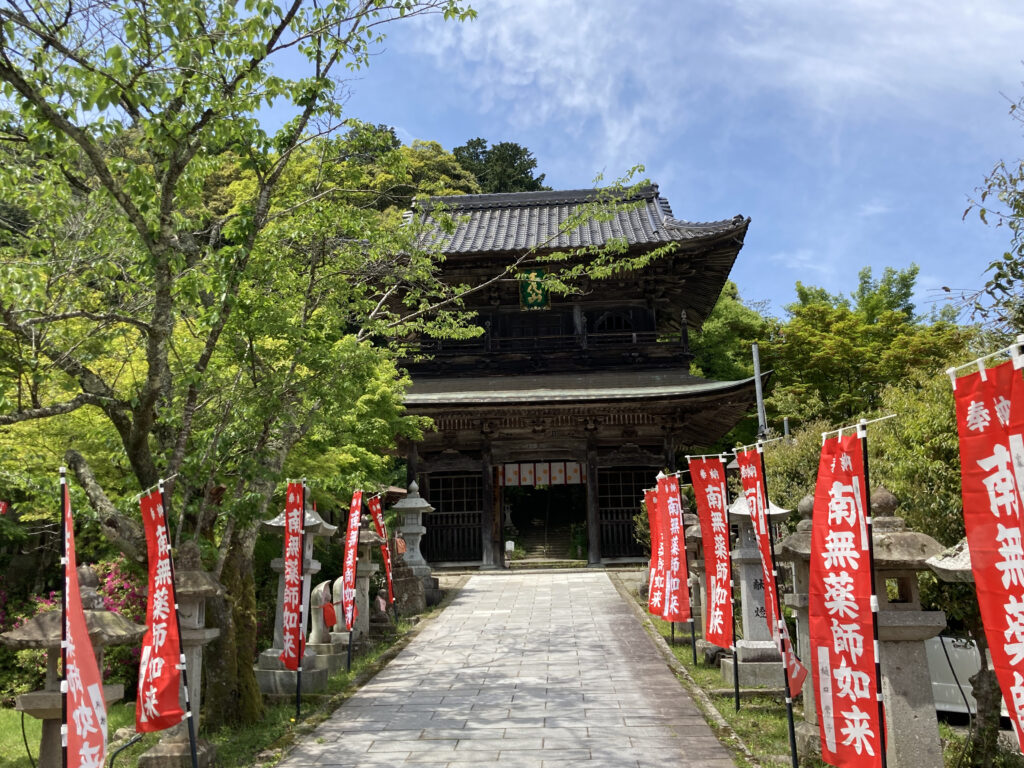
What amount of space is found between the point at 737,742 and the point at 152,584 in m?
5.10

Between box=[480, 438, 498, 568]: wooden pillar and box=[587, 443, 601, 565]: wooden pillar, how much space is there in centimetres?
256

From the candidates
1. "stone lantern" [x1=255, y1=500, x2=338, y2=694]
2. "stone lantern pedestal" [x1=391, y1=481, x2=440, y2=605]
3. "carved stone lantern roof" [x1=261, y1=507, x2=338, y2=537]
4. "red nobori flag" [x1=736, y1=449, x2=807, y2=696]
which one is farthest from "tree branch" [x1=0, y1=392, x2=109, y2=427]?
"stone lantern pedestal" [x1=391, y1=481, x2=440, y2=605]

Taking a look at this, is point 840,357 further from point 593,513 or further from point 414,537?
point 414,537

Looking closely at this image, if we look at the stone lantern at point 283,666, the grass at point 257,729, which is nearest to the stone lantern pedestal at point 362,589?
the grass at point 257,729

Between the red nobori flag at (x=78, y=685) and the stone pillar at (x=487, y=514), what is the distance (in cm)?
1546

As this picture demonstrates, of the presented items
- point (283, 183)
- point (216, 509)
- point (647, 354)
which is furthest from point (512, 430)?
point (216, 509)

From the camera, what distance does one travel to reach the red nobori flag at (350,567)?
10.3m

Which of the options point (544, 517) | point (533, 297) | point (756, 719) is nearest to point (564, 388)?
point (533, 297)

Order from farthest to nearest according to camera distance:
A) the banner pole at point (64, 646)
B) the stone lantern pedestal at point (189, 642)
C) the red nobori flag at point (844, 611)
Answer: the stone lantern pedestal at point (189, 642)
the red nobori flag at point (844, 611)
the banner pole at point (64, 646)

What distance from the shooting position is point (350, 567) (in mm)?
10414

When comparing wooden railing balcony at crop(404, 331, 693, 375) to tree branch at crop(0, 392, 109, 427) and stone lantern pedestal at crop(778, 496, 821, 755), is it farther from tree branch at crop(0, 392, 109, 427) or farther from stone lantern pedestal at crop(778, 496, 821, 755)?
tree branch at crop(0, 392, 109, 427)

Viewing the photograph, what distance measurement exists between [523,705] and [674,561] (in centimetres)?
318

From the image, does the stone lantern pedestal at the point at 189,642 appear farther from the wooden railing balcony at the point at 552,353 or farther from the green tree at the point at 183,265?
the wooden railing balcony at the point at 552,353

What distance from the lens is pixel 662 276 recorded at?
66.6 ft
